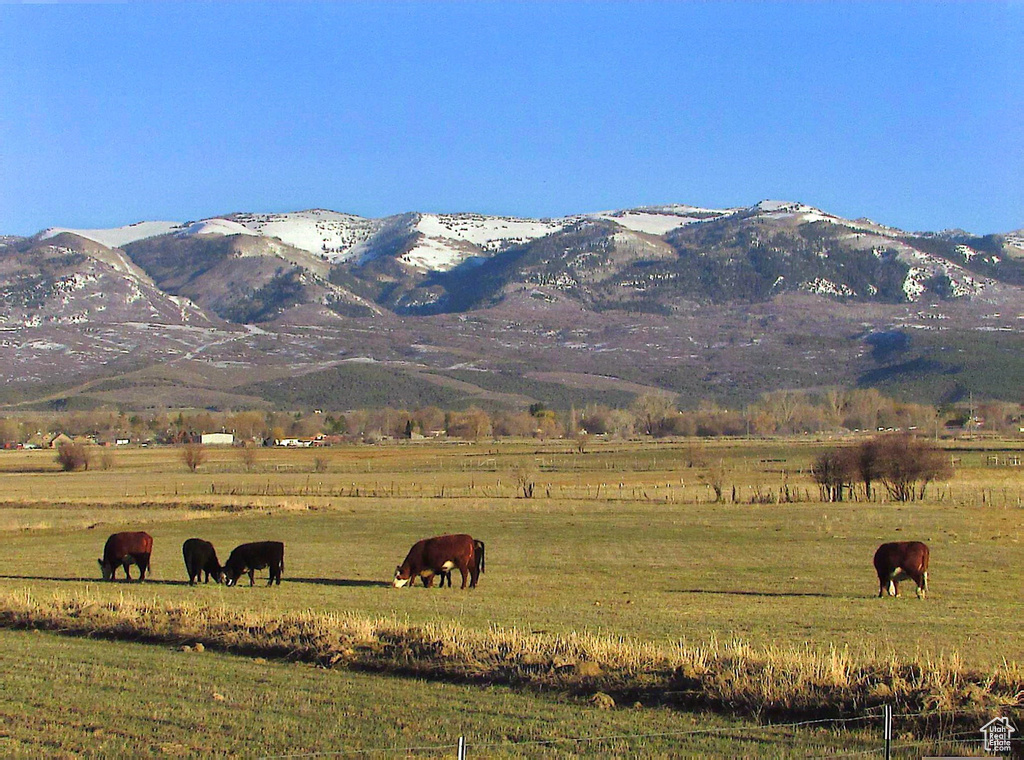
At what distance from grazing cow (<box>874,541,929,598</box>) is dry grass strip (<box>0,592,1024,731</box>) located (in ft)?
30.3

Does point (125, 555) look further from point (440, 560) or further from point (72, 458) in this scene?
point (72, 458)

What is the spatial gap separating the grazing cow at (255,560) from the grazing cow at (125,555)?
279 cm

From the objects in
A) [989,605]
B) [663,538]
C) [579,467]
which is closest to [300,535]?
[663,538]

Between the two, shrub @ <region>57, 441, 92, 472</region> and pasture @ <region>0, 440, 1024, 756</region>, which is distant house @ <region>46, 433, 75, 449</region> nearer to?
shrub @ <region>57, 441, 92, 472</region>

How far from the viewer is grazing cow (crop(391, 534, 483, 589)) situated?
25109mm

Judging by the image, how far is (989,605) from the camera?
887 inches

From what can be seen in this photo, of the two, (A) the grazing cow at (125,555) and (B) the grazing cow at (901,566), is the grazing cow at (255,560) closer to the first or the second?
(A) the grazing cow at (125,555)

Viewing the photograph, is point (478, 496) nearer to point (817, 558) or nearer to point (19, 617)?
point (817, 558)

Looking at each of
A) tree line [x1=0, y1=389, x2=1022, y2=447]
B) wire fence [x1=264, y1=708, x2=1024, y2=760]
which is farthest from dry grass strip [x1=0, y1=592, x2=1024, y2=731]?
tree line [x1=0, y1=389, x2=1022, y2=447]

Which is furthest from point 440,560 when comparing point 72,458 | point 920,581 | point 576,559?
point 72,458

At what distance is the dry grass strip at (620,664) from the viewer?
1216cm

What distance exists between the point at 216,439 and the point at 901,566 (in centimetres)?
14354

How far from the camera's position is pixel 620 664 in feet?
45.4

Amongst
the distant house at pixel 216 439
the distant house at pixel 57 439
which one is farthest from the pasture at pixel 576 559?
the distant house at pixel 57 439
